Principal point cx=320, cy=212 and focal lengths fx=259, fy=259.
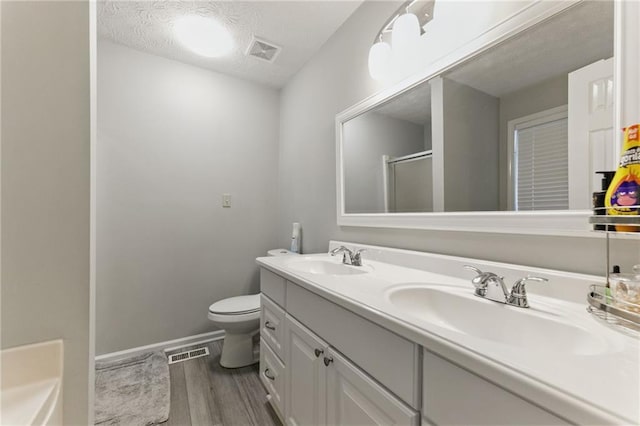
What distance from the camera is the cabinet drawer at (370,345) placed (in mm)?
595

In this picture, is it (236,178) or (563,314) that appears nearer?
(563,314)

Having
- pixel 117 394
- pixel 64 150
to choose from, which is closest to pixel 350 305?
pixel 64 150

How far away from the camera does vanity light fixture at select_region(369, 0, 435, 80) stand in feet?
3.79

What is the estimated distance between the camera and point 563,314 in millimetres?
633

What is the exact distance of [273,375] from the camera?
1.30 m

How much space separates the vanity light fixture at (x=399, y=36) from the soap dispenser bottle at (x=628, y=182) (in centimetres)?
89

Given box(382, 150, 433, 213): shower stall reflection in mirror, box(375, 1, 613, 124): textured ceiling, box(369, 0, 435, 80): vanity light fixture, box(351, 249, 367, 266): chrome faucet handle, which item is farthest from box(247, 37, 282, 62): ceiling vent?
box(351, 249, 367, 266): chrome faucet handle

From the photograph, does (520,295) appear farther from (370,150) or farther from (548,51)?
(370,150)

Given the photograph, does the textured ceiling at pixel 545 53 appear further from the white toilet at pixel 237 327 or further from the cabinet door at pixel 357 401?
the white toilet at pixel 237 327

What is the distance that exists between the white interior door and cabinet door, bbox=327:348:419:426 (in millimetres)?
734

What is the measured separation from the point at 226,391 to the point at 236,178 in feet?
5.25

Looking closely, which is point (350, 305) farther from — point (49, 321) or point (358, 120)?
point (358, 120)

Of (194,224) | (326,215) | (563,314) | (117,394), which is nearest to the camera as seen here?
(563,314)

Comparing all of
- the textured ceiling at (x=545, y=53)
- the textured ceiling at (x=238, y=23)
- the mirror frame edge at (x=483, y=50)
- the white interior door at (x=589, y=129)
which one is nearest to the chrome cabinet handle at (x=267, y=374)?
the mirror frame edge at (x=483, y=50)
